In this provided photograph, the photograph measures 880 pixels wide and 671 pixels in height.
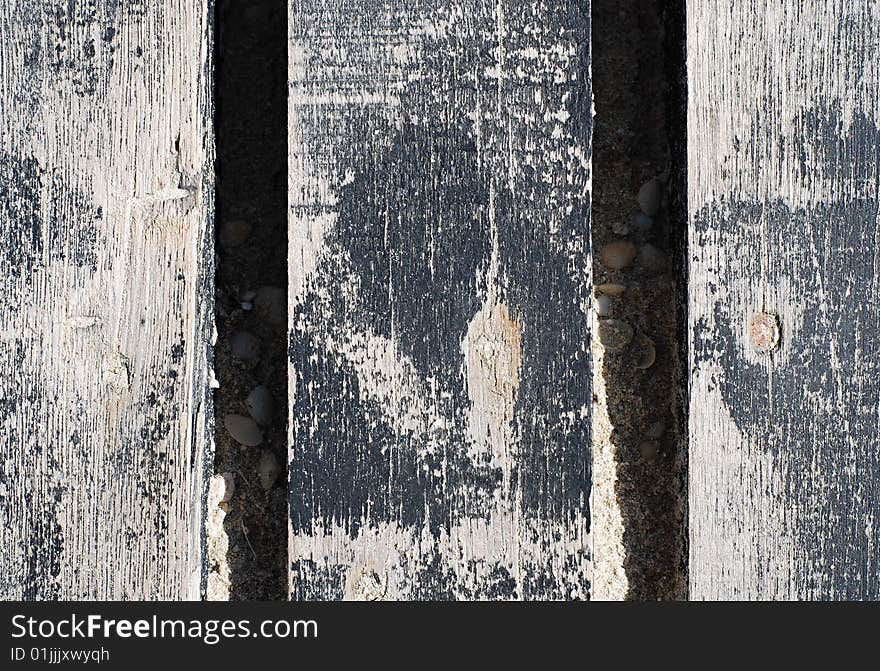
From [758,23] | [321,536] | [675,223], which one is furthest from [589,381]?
[758,23]

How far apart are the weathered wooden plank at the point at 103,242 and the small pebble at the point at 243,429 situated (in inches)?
5.0

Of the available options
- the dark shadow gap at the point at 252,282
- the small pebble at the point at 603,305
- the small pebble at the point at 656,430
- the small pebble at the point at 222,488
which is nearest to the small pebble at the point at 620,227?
the small pebble at the point at 603,305

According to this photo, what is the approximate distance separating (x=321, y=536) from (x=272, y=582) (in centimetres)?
19

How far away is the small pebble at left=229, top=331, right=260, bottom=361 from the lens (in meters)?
1.47

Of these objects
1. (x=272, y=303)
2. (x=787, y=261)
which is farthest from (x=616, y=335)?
(x=272, y=303)

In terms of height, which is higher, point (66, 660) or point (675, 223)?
point (675, 223)

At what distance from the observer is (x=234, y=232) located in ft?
4.79

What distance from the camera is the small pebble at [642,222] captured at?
1.46 m

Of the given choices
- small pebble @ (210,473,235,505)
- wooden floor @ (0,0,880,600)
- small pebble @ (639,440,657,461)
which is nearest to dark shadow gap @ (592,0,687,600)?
small pebble @ (639,440,657,461)

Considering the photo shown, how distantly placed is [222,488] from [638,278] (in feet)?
2.42

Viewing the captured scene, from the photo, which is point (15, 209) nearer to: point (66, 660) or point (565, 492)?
point (66, 660)

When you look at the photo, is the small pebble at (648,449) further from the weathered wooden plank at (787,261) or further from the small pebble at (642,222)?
the small pebble at (642,222)

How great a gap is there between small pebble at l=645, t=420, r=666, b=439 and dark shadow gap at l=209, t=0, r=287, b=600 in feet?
1.90

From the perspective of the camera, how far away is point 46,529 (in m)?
1.34
